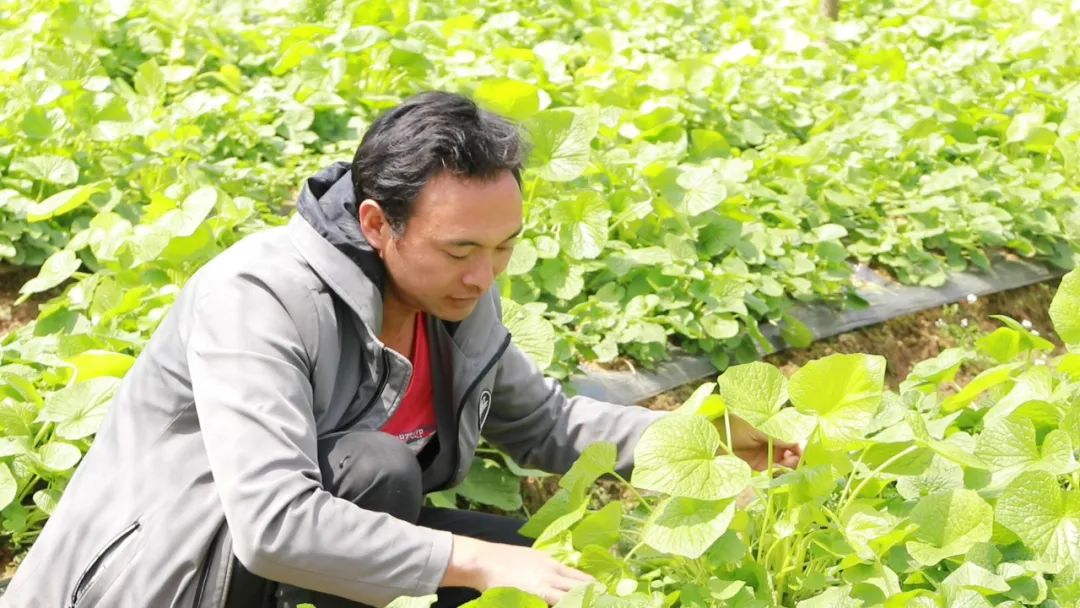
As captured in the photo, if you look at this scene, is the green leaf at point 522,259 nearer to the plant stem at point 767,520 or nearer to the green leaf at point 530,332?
the green leaf at point 530,332

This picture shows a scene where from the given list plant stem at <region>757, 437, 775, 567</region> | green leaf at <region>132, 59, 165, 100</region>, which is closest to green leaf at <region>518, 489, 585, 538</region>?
plant stem at <region>757, 437, 775, 567</region>

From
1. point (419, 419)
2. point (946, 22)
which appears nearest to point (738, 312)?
point (419, 419)

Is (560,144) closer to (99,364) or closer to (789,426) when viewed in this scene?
(99,364)

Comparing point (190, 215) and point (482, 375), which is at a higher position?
point (482, 375)

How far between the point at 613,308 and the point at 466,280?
132cm

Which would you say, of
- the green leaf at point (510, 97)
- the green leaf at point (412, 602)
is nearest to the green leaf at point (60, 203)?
the green leaf at point (510, 97)

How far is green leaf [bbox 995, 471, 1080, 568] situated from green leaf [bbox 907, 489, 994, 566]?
0.13ft

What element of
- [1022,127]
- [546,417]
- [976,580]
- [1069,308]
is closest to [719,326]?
[546,417]

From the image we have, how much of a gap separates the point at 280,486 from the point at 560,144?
1.76 meters

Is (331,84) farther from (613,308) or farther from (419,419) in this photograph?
(419,419)

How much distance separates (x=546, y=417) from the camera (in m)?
2.35

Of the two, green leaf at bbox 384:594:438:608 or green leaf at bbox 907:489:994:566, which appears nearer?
green leaf at bbox 384:594:438:608

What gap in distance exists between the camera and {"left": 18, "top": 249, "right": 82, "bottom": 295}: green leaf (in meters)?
2.99

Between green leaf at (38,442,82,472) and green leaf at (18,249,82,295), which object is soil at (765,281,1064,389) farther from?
green leaf at (38,442,82,472)
